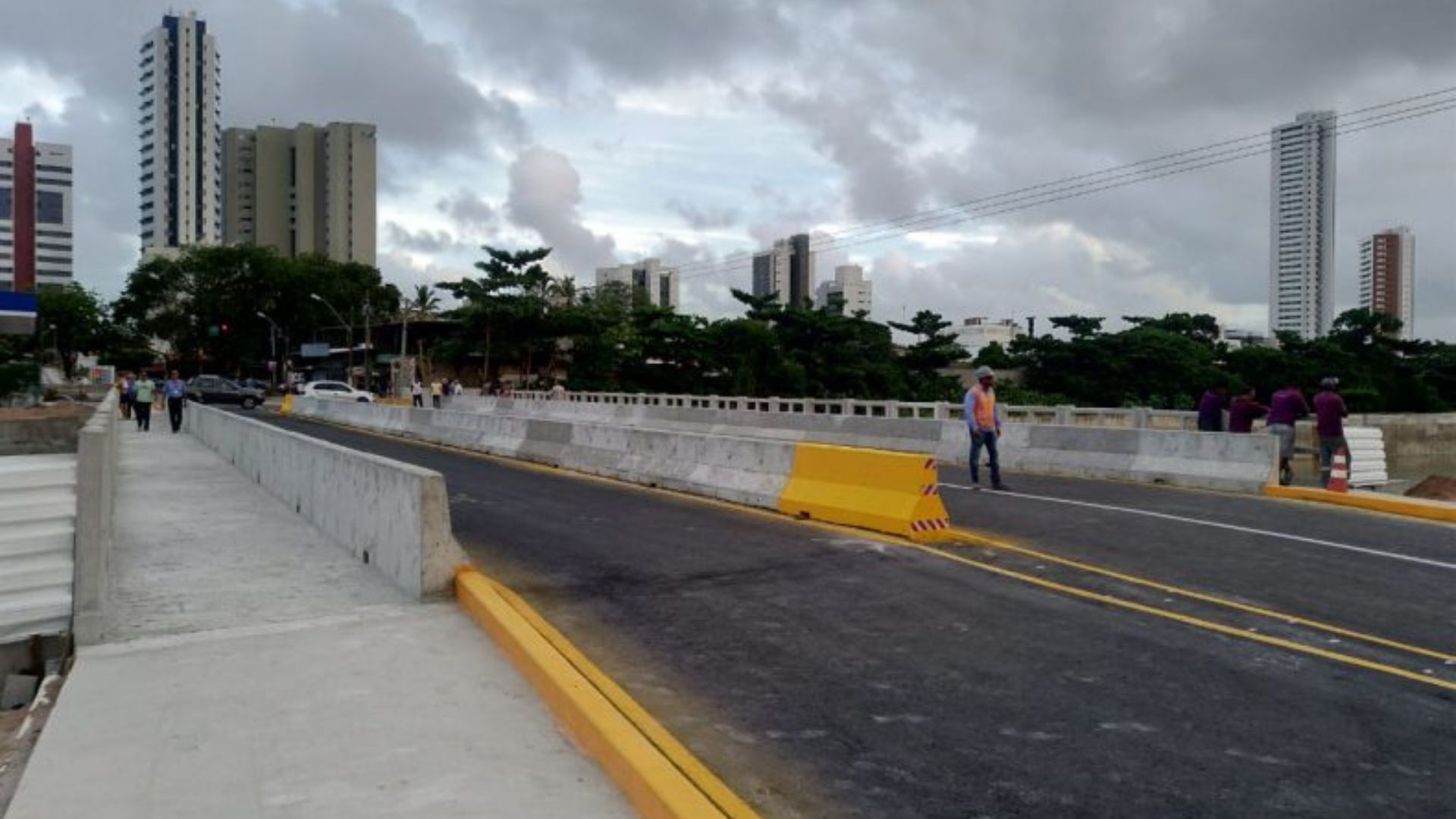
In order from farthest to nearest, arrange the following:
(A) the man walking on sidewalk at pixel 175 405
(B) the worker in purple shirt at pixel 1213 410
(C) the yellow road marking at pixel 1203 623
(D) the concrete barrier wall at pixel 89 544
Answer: (A) the man walking on sidewalk at pixel 175 405 → (B) the worker in purple shirt at pixel 1213 410 → (D) the concrete barrier wall at pixel 89 544 → (C) the yellow road marking at pixel 1203 623

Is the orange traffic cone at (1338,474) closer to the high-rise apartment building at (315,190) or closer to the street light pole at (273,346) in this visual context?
the street light pole at (273,346)

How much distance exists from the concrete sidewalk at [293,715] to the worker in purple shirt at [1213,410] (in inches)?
578

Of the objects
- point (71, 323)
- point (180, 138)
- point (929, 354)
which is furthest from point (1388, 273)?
point (180, 138)

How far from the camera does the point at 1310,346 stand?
6931 centimetres

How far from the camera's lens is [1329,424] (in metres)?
15.9

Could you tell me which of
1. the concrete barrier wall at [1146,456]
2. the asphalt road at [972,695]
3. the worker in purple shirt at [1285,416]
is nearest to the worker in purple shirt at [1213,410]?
the worker in purple shirt at [1285,416]

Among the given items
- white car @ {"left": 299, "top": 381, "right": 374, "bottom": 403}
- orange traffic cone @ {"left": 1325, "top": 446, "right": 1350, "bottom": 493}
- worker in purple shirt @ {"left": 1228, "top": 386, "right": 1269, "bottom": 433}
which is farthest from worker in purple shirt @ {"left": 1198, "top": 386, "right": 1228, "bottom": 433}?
white car @ {"left": 299, "top": 381, "right": 374, "bottom": 403}

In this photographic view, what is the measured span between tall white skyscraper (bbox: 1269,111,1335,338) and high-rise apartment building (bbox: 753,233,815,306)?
29.3 meters

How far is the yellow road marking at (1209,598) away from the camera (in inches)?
265

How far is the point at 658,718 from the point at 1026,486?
38.1 feet

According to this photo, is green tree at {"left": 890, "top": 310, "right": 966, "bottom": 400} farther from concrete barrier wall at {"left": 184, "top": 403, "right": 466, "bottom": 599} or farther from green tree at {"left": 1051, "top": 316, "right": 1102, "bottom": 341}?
concrete barrier wall at {"left": 184, "top": 403, "right": 466, "bottom": 599}

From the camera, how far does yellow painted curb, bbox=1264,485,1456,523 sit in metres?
12.8

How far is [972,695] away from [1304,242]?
297ft

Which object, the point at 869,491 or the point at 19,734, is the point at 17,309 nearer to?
the point at 869,491
